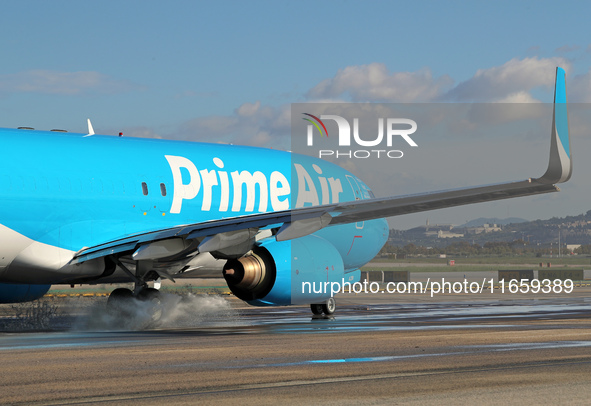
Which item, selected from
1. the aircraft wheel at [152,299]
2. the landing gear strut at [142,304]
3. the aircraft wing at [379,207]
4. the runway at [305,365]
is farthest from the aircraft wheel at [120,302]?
the aircraft wing at [379,207]

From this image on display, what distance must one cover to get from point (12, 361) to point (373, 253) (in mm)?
16558

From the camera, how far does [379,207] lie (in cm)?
1770

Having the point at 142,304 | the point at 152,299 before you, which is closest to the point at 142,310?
the point at 142,304

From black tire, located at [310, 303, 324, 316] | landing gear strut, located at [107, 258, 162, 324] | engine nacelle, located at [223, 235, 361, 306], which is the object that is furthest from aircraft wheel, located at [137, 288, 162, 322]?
black tire, located at [310, 303, 324, 316]

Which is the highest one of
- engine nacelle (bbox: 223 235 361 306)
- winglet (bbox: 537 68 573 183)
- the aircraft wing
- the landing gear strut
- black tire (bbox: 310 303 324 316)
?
winglet (bbox: 537 68 573 183)

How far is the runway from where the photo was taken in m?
9.14

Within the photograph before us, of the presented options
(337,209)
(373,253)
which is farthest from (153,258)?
(373,253)

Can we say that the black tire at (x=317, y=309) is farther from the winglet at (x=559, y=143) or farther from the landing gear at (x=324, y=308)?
the winglet at (x=559, y=143)

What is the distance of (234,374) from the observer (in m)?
10.9

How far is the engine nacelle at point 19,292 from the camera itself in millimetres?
21875

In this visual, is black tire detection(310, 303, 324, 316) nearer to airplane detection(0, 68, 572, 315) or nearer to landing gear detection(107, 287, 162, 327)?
airplane detection(0, 68, 572, 315)

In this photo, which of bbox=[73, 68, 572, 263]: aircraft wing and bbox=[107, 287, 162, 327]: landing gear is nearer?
bbox=[73, 68, 572, 263]: aircraft wing

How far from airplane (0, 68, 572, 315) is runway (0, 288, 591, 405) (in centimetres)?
154

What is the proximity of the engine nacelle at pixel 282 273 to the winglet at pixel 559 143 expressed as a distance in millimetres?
5862
